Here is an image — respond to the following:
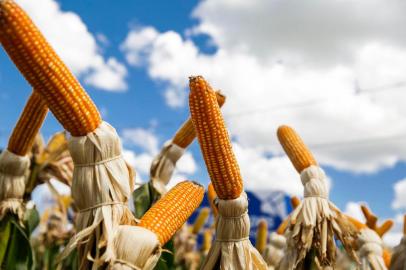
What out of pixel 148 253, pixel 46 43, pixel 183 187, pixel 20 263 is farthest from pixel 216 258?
pixel 20 263

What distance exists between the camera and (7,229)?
3.84m

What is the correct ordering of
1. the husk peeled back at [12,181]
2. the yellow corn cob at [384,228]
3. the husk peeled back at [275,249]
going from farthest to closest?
1. the husk peeled back at [275,249]
2. the yellow corn cob at [384,228]
3. the husk peeled back at [12,181]

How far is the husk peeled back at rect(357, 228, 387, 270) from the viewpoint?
476 cm

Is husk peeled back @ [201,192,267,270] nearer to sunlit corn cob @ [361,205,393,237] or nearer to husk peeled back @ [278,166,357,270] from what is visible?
husk peeled back @ [278,166,357,270]

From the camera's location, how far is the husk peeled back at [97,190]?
1.98 meters

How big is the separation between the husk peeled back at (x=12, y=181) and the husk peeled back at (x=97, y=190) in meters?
1.75

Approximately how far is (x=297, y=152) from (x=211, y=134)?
1.89m

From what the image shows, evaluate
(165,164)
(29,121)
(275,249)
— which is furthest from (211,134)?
(275,249)

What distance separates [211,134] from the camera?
2490 mm

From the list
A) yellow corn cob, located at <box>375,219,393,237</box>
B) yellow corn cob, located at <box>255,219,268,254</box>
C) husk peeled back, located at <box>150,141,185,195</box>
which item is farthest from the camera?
yellow corn cob, located at <box>255,219,268,254</box>

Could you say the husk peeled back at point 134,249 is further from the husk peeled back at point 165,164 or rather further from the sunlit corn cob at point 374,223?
the sunlit corn cob at point 374,223

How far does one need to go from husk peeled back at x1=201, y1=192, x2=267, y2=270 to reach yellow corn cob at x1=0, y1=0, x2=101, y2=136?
918 mm

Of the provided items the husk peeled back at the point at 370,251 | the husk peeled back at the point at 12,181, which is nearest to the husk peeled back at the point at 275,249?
the husk peeled back at the point at 370,251

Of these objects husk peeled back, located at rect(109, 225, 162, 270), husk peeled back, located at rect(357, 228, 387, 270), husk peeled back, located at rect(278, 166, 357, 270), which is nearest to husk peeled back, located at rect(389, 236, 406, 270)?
husk peeled back, located at rect(278, 166, 357, 270)
